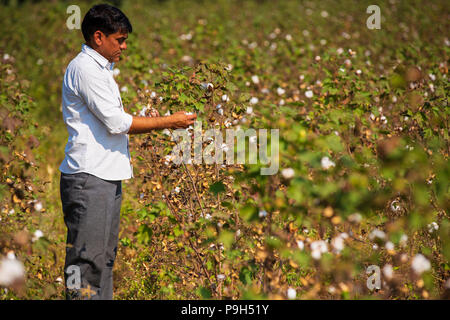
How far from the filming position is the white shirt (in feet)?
6.63

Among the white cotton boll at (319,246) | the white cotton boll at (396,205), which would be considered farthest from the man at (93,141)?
the white cotton boll at (396,205)

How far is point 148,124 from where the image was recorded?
2094 mm

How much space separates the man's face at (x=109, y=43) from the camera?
2.13 m

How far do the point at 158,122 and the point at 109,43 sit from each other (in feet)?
1.49

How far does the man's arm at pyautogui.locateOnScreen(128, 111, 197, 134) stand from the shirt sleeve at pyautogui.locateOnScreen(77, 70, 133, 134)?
35 mm

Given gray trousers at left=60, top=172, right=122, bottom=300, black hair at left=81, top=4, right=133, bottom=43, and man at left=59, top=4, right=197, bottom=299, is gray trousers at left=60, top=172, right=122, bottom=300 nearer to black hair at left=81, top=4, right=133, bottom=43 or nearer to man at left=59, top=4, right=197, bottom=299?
man at left=59, top=4, right=197, bottom=299

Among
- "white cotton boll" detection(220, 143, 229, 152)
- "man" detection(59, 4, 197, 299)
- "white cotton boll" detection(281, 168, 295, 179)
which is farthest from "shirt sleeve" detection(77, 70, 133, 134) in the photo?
"white cotton boll" detection(281, 168, 295, 179)

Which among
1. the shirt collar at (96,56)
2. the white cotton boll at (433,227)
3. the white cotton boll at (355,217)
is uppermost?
the shirt collar at (96,56)

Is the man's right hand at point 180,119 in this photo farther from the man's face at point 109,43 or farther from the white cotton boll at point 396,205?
the white cotton boll at point 396,205

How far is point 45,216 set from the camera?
3.48 metres

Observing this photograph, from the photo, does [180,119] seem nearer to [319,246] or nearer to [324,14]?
[319,246]

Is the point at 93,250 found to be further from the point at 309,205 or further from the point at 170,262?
the point at 309,205

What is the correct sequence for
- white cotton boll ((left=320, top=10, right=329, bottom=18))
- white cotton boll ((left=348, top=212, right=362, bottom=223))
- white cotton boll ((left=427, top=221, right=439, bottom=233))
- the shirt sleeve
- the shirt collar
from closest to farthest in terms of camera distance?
1. white cotton boll ((left=348, top=212, right=362, bottom=223))
2. the shirt sleeve
3. the shirt collar
4. white cotton boll ((left=427, top=221, right=439, bottom=233))
5. white cotton boll ((left=320, top=10, right=329, bottom=18))
